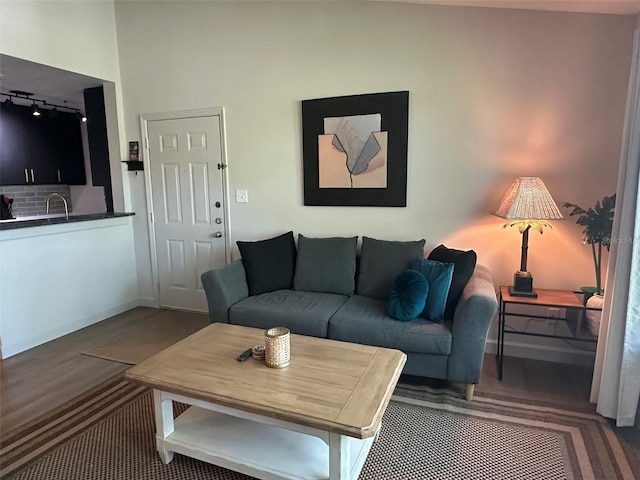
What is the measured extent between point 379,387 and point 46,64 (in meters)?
3.72

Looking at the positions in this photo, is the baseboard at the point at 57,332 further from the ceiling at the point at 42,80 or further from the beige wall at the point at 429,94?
the ceiling at the point at 42,80

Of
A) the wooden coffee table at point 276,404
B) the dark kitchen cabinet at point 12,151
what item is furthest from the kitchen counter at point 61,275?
the dark kitchen cabinet at point 12,151

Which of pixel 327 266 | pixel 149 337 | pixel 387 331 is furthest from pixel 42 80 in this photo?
pixel 387 331

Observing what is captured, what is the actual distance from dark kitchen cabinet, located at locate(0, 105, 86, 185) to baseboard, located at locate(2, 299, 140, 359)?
2.61 m

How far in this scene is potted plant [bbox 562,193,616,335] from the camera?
94.8 inches

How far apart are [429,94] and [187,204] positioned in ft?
8.09

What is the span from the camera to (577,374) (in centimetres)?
269

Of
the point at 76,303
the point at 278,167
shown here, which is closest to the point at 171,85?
the point at 278,167

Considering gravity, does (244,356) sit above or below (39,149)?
below

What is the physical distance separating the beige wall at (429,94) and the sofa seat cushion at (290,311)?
0.72 metres

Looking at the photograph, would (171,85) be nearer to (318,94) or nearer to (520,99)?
(318,94)

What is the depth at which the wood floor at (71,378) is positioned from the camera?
2367 millimetres

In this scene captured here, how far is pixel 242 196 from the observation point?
363 centimetres

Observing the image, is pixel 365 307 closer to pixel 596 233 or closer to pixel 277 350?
pixel 277 350
